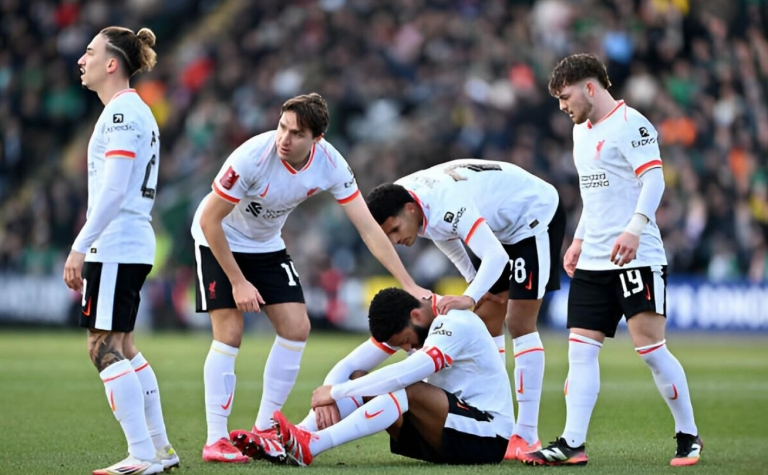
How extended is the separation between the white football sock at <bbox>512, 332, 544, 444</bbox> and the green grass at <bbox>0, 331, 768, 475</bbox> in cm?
44

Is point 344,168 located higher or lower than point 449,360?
higher

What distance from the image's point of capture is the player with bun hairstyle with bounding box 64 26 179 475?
630 cm

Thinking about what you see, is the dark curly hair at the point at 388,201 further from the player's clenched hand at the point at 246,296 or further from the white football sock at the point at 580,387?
the white football sock at the point at 580,387

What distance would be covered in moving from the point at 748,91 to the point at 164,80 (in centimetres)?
1181

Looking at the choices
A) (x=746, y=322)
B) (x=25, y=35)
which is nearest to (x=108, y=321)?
(x=746, y=322)

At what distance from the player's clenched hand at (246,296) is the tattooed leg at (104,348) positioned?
2.79 ft

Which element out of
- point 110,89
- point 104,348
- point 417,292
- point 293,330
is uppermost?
point 110,89

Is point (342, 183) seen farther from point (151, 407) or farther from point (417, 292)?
point (151, 407)

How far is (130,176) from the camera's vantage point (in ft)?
21.1

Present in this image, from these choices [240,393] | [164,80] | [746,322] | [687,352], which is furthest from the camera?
[164,80]

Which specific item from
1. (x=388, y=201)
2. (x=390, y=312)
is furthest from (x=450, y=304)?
(x=388, y=201)

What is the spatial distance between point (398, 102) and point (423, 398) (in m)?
16.8

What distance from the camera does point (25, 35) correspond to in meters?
26.5

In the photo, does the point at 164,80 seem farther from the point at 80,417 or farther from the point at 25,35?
the point at 80,417
